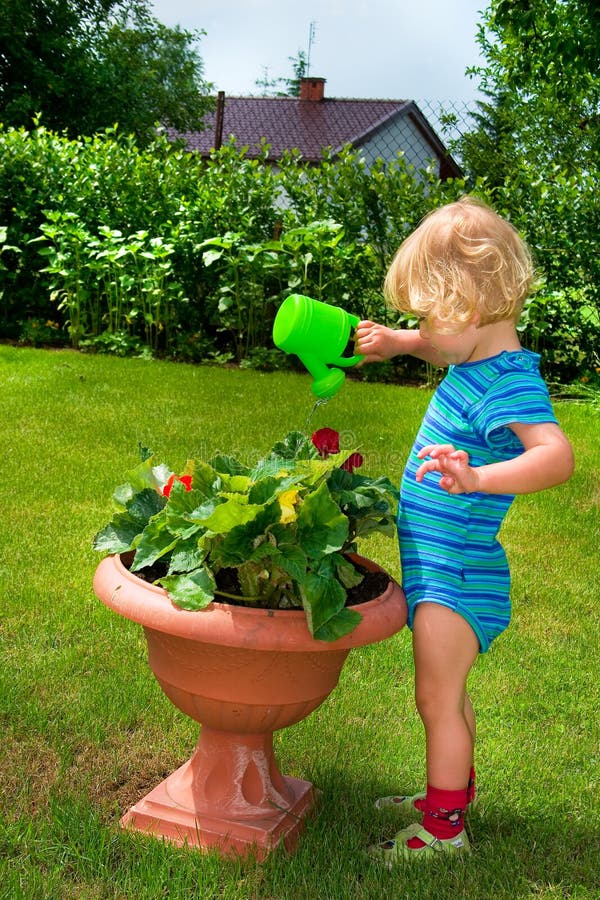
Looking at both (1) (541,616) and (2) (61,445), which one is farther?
(2) (61,445)

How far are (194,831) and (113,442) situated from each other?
9.43 feet

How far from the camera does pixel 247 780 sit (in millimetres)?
1915

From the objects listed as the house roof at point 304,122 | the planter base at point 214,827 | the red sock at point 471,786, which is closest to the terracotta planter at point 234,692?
the planter base at point 214,827

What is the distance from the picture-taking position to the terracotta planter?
64.3 inches

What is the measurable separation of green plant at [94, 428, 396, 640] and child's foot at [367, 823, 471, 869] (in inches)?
20.8

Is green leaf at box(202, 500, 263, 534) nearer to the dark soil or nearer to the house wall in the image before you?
the dark soil

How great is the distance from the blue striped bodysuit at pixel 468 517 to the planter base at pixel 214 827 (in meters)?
0.49

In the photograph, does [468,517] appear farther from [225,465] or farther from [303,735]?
[303,735]

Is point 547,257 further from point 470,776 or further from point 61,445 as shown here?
point 470,776

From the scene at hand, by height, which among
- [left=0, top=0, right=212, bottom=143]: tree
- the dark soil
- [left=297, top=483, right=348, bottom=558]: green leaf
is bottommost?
the dark soil

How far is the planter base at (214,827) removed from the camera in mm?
1823

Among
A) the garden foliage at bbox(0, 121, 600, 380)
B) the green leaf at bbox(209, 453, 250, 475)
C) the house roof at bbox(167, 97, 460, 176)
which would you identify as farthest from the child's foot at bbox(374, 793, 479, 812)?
the house roof at bbox(167, 97, 460, 176)

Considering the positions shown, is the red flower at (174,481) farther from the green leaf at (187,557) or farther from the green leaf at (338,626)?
the green leaf at (338,626)

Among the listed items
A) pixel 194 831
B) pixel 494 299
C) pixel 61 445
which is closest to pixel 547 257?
pixel 61 445
